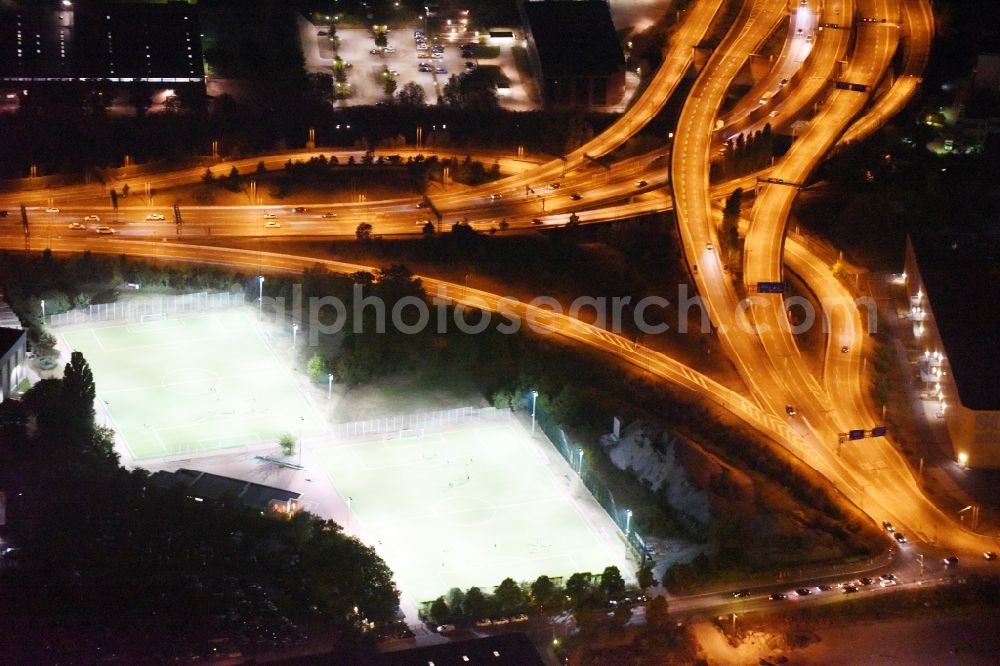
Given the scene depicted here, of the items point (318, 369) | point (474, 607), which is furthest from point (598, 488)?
point (318, 369)

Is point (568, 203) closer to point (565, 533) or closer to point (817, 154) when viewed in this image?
point (817, 154)

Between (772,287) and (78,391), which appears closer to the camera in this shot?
(78,391)

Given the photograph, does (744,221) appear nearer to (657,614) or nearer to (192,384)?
(192,384)

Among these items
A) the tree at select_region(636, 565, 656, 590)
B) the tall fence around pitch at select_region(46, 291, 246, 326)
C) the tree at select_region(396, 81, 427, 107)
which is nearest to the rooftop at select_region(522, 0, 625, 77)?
the tree at select_region(396, 81, 427, 107)

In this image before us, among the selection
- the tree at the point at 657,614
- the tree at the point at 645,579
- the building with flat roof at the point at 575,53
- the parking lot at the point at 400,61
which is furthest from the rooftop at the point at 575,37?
the tree at the point at 657,614

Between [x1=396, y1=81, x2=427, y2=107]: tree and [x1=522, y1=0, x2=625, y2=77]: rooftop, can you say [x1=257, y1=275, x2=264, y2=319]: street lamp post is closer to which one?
[x1=396, y1=81, x2=427, y2=107]: tree
